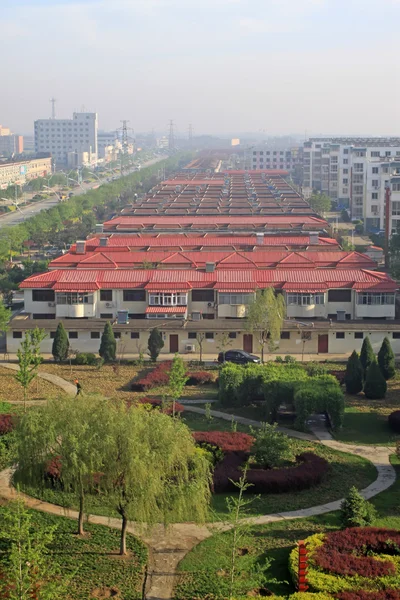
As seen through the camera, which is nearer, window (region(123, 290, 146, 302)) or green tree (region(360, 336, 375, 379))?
green tree (region(360, 336, 375, 379))

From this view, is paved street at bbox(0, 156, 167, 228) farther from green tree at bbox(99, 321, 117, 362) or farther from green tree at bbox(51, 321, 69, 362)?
green tree at bbox(99, 321, 117, 362)

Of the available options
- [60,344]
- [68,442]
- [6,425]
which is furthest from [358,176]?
[68,442]

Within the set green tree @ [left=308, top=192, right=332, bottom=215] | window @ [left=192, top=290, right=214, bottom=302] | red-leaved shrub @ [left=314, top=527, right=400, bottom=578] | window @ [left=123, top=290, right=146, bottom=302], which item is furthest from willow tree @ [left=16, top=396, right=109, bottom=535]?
green tree @ [left=308, top=192, right=332, bottom=215]

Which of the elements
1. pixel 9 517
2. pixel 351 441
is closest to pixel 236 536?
pixel 9 517

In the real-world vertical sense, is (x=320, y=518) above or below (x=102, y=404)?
below

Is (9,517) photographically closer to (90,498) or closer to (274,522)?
(90,498)

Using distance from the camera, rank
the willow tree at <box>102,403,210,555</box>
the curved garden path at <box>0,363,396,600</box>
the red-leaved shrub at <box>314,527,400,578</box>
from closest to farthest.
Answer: the red-leaved shrub at <box>314,527,400,578</box> → the curved garden path at <box>0,363,396,600</box> → the willow tree at <box>102,403,210,555</box>
